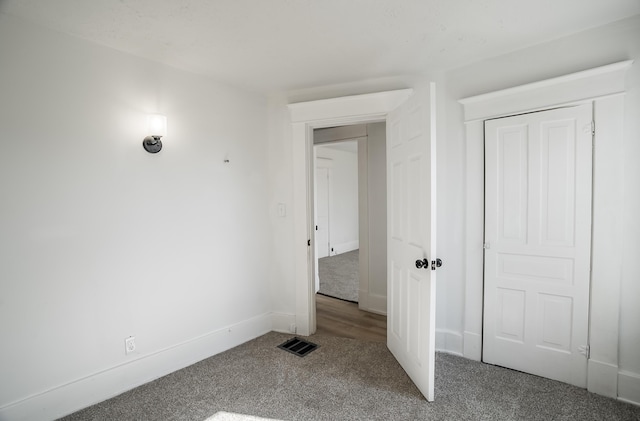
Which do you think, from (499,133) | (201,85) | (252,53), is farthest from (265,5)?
(499,133)

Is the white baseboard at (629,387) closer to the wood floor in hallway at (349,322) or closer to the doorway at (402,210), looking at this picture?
the doorway at (402,210)

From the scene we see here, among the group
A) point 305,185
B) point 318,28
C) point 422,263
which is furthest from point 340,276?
point 318,28

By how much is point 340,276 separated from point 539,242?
3664mm

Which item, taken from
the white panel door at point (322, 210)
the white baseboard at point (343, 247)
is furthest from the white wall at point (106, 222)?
the white baseboard at point (343, 247)

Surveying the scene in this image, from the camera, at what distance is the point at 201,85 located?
2.82 meters

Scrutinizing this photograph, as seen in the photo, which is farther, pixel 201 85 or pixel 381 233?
pixel 381 233

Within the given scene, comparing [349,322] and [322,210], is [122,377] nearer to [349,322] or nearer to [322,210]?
[349,322]

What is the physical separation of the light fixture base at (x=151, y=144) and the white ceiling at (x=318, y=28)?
0.61 metres

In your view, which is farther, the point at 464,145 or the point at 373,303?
the point at 373,303

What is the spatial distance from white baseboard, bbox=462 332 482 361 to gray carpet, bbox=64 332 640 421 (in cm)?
7

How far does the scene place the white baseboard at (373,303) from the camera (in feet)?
12.8

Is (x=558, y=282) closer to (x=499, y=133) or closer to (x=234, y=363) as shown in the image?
(x=499, y=133)

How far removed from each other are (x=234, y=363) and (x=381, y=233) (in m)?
2.14

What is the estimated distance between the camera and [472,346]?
2725 millimetres
